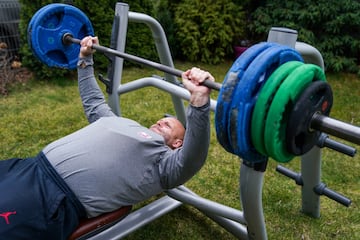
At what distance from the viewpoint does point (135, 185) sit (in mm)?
1688

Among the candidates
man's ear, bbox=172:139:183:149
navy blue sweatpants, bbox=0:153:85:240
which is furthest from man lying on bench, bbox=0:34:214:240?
man's ear, bbox=172:139:183:149

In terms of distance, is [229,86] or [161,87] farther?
[161,87]

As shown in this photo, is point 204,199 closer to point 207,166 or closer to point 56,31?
point 207,166

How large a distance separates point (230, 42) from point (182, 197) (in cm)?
407

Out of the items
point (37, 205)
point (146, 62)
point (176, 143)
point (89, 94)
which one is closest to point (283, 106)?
point (146, 62)

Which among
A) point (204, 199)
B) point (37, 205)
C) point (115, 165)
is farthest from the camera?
point (204, 199)

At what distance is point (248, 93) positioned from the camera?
1.07 m

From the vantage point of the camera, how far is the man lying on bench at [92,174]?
1.50 metres

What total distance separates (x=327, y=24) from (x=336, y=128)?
15.1 feet

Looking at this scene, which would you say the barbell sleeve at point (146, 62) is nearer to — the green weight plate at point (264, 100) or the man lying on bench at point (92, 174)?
the man lying on bench at point (92, 174)

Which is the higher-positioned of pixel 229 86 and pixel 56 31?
pixel 229 86

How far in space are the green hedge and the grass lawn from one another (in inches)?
17.6

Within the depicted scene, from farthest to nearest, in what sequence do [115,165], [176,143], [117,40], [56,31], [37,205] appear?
1. [56,31]
2. [117,40]
3. [176,143]
4. [115,165]
5. [37,205]

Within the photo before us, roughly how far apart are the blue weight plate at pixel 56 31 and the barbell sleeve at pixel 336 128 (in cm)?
175
